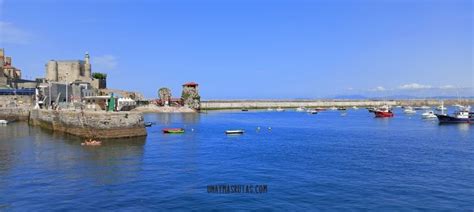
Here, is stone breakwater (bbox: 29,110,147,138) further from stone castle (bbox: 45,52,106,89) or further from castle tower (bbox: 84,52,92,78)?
castle tower (bbox: 84,52,92,78)

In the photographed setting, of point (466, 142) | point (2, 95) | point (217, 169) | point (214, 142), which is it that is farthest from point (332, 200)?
point (2, 95)

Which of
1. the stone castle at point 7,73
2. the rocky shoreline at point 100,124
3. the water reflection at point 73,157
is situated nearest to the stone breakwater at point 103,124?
the rocky shoreline at point 100,124

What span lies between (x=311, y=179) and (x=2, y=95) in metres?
92.1

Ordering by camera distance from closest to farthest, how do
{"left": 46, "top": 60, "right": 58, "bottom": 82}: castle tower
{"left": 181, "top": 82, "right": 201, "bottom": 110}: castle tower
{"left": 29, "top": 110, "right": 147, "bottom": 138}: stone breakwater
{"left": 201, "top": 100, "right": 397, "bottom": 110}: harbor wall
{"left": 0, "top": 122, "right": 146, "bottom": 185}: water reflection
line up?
{"left": 0, "top": 122, "right": 146, "bottom": 185}: water reflection < {"left": 29, "top": 110, "right": 147, "bottom": 138}: stone breakwater < {"left": 46, "top": 60, "right": 58, "bottom": 82}: castle tower < {"left": 181, "top": 82, "right": 201, "bottom": 110}: castle tower < {"left": 201, "top": 100, "right": 397, "bottom": 110}: harbor wall

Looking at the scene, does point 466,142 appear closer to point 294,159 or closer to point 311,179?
point 294,159

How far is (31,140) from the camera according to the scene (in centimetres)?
5194

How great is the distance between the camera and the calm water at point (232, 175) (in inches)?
902

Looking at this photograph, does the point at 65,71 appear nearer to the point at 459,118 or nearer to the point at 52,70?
the point at 52,70

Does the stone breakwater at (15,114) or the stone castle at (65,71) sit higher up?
the stone castle at (65,71)

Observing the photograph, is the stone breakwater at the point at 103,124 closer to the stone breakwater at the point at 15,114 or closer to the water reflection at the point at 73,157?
the water reflection at the point at 73,157

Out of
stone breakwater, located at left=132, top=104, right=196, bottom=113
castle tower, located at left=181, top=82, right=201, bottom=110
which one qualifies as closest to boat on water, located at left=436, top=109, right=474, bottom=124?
stone breakwater, located at left=132, top=104, right=196, bottom=113

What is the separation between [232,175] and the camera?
100ft

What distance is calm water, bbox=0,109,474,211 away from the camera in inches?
902

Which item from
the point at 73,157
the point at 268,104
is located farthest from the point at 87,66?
the point at 73,157
